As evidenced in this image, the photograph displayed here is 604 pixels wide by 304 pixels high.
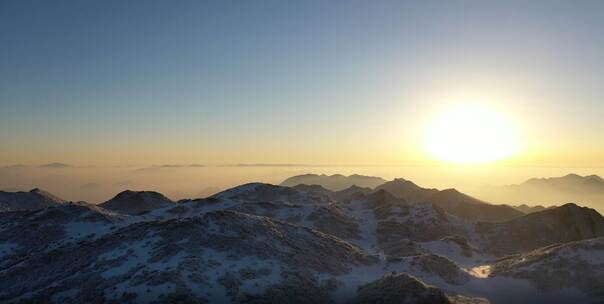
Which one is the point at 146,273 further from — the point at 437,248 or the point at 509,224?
the point at 509,224

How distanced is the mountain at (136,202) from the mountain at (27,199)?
2067 centimetres

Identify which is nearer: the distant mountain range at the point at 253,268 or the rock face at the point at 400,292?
the rock face at the point at 400,292

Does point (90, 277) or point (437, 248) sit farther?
point (437, 248)

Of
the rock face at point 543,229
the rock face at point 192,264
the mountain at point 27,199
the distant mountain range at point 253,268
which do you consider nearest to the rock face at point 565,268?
the distant mountain range at point 253,268

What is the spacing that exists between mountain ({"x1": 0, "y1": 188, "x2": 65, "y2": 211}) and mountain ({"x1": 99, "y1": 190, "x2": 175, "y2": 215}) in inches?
814

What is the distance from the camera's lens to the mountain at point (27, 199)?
169m

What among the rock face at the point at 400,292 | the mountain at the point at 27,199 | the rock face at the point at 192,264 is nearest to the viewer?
the rock face at the point at 400,292

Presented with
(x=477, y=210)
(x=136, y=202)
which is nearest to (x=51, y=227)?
(x=136, y=202)

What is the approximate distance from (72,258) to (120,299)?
857 inches

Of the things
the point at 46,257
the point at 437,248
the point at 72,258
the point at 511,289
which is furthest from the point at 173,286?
the point at 437,248

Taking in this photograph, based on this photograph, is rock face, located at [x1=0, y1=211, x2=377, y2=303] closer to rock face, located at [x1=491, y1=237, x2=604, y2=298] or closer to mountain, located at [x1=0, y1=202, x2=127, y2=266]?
rock face, located at [x1=491, y1=237, x2=604, y2=298]

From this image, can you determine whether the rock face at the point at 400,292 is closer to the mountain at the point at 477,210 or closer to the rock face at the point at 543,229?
the rock face at the point at 543,229

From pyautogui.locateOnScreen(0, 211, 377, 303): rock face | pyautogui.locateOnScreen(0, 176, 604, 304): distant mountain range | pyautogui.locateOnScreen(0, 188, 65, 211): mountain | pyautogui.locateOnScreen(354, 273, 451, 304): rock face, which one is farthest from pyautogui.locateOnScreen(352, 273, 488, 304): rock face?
pyautogui.locateOnScreen(0, 188, 65, 211): mountain

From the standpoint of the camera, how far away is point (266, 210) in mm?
133875
